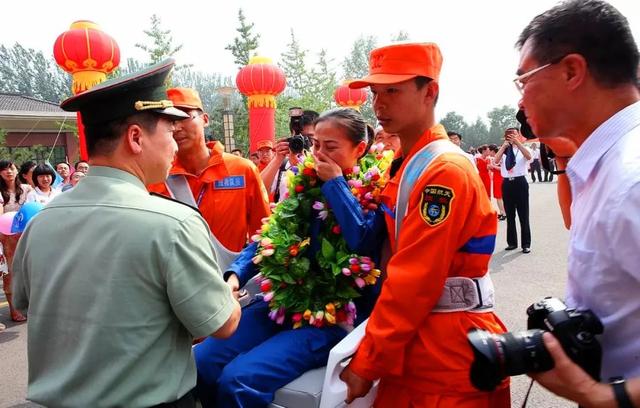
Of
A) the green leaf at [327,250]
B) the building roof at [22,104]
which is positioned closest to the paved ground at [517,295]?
the green leaf at [327,250]

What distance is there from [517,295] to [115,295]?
4.80 metres

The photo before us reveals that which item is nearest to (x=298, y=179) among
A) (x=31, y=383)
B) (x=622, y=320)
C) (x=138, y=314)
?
(x=138, y=314)

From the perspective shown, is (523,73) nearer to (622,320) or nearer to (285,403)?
(622,320)

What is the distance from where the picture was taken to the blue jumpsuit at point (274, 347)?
5.89 ft

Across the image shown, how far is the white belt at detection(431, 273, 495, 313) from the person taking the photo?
157cm

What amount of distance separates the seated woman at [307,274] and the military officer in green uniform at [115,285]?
1.60 ft

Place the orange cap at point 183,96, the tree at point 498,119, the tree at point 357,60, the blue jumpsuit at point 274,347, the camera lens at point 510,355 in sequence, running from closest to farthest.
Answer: the camera lens at point 510,355, the blue jumpsuit at point 274,347, the orange cap at point 183,96, the tree at point 357,60, the tree at point 498,119

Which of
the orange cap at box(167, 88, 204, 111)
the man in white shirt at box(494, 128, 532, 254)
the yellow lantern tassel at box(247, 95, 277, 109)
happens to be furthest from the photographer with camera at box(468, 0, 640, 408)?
the yellow lantern tassel at box(247, 95, 277, 109)

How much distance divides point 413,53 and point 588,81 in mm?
763

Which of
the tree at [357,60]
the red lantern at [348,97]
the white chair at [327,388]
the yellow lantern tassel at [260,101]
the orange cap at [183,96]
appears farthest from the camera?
the tree at [357,60]

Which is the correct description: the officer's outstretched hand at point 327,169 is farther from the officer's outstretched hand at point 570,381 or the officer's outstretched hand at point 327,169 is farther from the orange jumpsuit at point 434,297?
the officer's outstretched hand at point 570,381

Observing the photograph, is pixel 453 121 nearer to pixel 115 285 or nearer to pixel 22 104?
pixel 22 104

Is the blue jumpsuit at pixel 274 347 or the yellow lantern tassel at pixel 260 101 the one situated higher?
the blue jumpsuit at pixel 274 347

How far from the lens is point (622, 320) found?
1.04m
